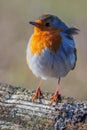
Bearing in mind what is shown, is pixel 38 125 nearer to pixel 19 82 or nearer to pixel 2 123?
pixel 2 123

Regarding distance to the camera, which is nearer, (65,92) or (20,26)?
(65,92)

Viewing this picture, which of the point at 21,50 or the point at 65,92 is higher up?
the point at 21,50

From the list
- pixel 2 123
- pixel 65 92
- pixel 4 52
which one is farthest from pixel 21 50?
pixel 2 123

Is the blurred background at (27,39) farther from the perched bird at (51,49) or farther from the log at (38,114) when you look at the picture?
the log at (38,114)

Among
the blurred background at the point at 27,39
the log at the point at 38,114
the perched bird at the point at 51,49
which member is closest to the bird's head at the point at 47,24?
the perched bird at the point at 51,49

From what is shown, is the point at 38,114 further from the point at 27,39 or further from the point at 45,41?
the point at 27,39

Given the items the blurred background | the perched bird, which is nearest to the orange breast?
the perched bird
